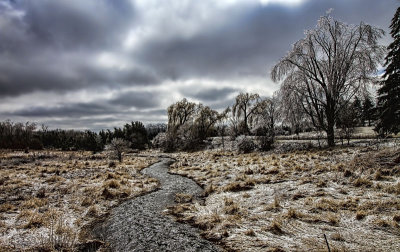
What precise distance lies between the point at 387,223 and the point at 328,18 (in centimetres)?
1904

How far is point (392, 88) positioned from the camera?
61.2ft

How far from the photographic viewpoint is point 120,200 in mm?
10562

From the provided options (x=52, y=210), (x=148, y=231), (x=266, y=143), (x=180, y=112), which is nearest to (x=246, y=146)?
(x=266, y=143)

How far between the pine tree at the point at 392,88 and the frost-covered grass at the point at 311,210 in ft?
29.9

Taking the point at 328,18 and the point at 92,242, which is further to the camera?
the point at 328,18

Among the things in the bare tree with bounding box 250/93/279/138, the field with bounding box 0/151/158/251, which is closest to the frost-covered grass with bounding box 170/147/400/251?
the field with bounding box 0/151/158/251

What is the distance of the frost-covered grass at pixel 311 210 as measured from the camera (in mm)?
5176

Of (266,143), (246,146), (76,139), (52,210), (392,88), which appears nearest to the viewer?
(52,210)

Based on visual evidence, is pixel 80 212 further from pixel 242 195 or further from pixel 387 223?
pixel 387 223

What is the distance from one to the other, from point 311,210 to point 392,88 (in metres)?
18.5

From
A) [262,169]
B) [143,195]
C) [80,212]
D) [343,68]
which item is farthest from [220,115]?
[80,212]

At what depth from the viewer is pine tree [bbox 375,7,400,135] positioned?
17844mm

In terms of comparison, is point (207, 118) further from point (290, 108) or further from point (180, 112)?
point (290, 108)

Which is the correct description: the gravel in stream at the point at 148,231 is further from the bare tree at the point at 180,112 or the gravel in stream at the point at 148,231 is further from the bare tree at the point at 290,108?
the bare tree at the point at 180,112
